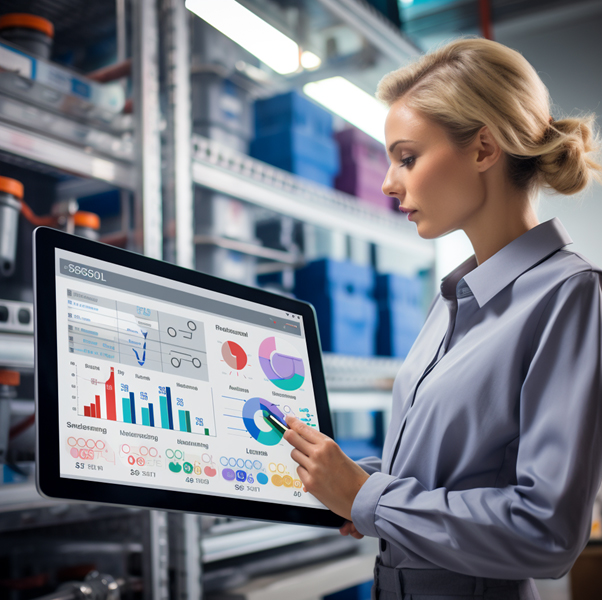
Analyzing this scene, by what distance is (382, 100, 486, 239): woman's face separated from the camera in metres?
0.90

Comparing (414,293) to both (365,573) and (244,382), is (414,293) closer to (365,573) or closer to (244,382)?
(365,573)

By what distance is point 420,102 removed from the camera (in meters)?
0.92

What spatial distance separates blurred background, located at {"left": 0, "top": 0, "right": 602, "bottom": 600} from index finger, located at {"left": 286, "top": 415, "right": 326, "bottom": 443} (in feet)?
1.75

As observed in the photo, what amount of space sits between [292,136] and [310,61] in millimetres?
502

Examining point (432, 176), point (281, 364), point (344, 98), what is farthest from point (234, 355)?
point (344, 98)

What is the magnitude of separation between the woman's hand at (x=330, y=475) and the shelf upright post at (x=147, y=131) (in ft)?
2.23

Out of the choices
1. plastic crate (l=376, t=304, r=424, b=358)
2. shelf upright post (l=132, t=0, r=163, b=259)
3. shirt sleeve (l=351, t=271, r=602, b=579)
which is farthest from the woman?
plastic crate (l=376, t=304, r=424, b=358)

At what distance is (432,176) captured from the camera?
904 mm

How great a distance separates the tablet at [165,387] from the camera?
74cm

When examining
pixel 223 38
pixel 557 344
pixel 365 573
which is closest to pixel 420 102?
pixel 557 344

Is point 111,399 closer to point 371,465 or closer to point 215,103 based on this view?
point 371,465

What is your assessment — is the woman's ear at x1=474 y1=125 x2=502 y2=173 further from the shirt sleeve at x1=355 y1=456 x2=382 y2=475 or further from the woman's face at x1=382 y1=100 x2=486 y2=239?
the shirt sleeve at x1=355 y1=456 x2=382 y2=475

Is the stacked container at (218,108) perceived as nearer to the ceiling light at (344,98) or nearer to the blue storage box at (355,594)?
the ceiling light at (344,98)

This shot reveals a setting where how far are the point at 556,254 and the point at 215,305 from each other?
1.77 ft
